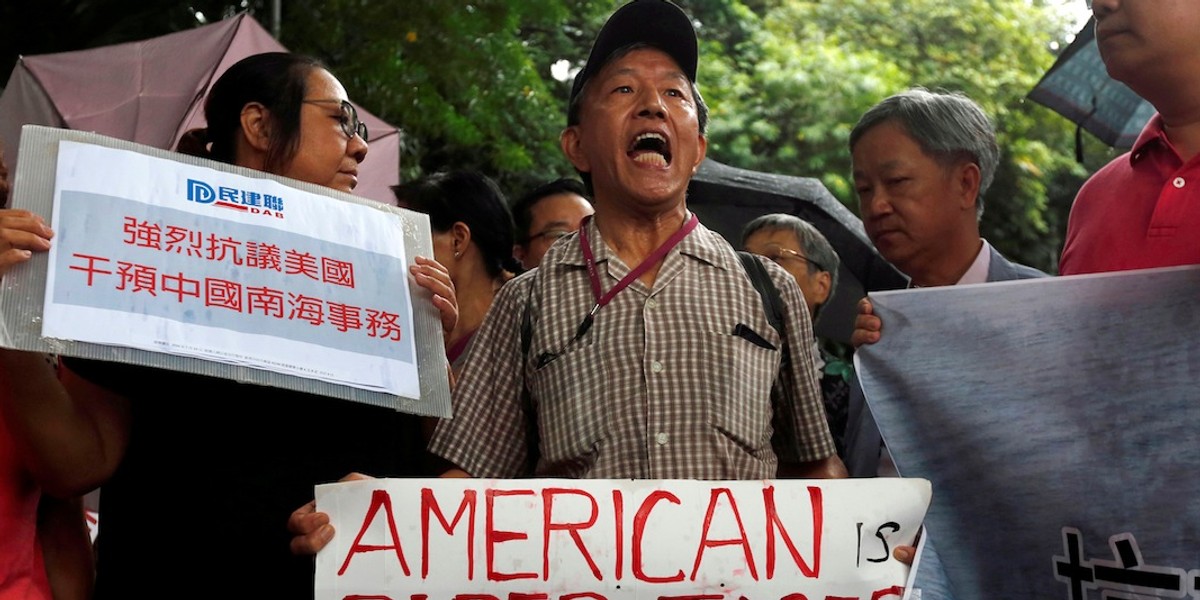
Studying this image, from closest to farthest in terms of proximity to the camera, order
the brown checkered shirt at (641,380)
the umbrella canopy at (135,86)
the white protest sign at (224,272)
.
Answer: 1. the white protest sign at (224,272)
2. the brown checkered shirt at (641,380)
3. the umbrella canopy at (135,86)

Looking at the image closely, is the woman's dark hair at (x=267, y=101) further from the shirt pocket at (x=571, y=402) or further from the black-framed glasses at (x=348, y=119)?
the shirt pocket at (x=571, y=402)

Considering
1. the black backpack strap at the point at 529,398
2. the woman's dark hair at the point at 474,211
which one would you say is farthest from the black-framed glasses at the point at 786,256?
the black backpack strap at the point at 529,398

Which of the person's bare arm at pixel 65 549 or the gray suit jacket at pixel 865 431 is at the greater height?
the gray suit jacket at pixel 865 431

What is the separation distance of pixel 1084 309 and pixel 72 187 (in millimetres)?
2054

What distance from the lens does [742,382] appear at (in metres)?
2.89

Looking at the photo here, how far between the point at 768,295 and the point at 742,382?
22 cm

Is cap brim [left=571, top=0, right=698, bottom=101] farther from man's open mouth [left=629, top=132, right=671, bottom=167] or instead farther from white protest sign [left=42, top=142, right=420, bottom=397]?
white protest sign [left=42, top=142, right=420, bottom=397]

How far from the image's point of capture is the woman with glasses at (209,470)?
2.90 m

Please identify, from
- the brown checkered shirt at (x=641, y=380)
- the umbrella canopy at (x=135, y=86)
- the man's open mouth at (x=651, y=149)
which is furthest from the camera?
the umbrella canopy at (x=135, y=86)

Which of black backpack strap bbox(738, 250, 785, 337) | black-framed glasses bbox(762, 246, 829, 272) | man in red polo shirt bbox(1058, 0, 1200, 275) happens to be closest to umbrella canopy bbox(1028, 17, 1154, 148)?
black-framed glasses bbox(762, 246, 829, 272)

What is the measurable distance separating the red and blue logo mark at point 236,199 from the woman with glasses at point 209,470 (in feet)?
1.03

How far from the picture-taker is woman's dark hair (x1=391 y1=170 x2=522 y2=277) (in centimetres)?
468

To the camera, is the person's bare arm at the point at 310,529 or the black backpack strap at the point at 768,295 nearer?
the person's bare arm at the point at 310,529

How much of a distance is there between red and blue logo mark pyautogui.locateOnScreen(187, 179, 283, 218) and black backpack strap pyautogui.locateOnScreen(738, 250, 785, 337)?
103 centimetres
